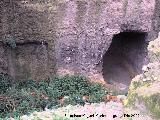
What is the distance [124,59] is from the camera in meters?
14.1

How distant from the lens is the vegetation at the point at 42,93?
988 centimetres

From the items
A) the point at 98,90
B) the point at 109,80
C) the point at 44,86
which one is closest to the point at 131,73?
the point at 109,80

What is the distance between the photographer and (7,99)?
1003cm

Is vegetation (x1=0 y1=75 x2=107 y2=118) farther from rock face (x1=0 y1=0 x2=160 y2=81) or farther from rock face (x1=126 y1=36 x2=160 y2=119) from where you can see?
rock face (x1=126 y1=36 x2=160 y2=119)

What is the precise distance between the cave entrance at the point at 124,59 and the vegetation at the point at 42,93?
4.87 feet

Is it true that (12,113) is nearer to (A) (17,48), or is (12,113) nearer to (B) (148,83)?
(A) (17,48)

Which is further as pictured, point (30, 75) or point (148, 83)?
point (30, 75)

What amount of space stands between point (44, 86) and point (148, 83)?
648cm

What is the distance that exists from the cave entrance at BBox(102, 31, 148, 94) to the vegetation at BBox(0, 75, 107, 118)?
1484 millimetres

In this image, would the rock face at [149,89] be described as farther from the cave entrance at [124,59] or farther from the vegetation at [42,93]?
the cave entrance at [124,59]

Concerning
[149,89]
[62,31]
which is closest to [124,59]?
[62,31]

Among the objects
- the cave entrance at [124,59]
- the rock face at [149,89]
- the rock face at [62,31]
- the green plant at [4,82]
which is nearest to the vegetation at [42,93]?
the green plant at [4,82]

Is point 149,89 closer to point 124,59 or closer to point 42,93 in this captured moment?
point 42,93

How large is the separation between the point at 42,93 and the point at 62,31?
5.91 feet
